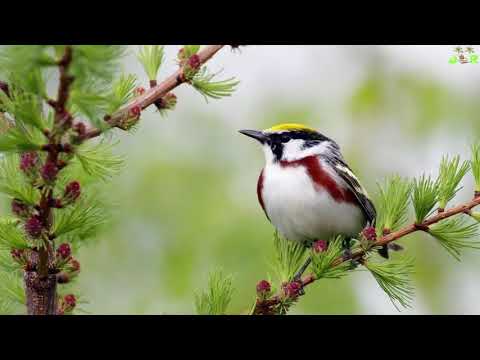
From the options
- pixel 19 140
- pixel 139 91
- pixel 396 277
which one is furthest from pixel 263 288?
pixel 19 140

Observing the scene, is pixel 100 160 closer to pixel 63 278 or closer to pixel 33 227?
pixel 33 227

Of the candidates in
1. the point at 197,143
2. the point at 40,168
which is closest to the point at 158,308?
the point at 197,143

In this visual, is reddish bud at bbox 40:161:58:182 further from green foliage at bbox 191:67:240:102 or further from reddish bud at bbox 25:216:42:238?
green foliage at bbox 191:67:240:102

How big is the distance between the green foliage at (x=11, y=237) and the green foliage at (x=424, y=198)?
108cm

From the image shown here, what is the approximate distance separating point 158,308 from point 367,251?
1.91 m

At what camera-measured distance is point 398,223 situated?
2.07 meters

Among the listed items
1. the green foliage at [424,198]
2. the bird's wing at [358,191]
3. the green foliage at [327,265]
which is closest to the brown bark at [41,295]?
the green foliage at [327,265]

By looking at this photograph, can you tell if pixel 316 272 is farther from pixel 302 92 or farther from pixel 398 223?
pixel 302 92

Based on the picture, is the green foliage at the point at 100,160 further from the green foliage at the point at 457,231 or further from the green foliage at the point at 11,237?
the green foliage at the point at 457,231

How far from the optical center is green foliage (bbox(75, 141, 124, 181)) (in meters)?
1.71

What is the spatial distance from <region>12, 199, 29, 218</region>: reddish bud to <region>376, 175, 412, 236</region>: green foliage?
3.38 ft

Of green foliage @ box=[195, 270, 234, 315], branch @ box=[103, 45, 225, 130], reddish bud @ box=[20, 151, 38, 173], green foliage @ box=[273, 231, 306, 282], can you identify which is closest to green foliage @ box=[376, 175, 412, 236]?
green foliage @ box=[273, 231, 306, 282]

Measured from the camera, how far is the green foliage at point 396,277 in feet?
6.77

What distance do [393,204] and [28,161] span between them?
3.48 feet
